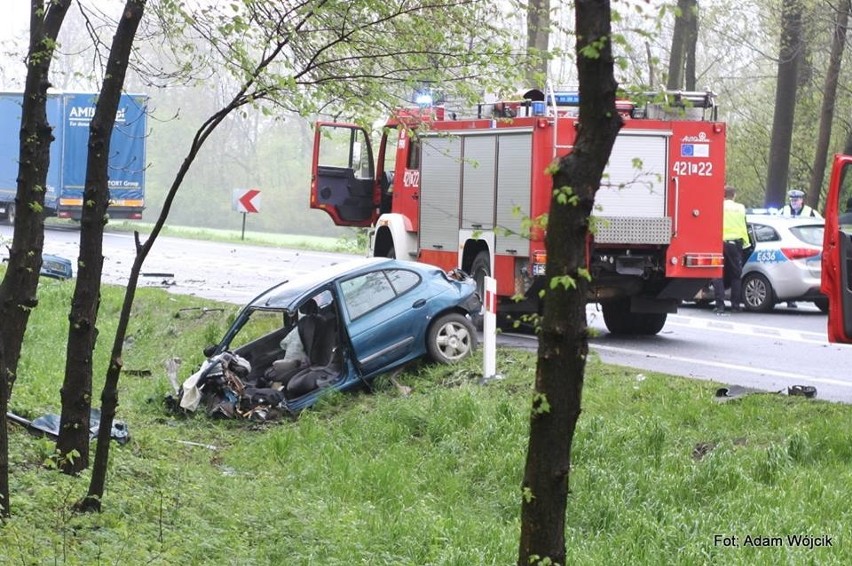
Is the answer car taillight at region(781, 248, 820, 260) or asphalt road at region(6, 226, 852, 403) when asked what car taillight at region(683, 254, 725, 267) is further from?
car taillight at region(781, 248, 820, 260)

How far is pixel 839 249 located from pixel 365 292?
4604 millimetres

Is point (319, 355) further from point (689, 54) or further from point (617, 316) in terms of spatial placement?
point (689, 54)

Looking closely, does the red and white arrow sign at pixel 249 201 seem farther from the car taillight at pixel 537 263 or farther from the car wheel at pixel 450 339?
the car wheel at pixel 450 339

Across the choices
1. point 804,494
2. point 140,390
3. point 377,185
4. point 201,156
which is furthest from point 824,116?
point 201,156

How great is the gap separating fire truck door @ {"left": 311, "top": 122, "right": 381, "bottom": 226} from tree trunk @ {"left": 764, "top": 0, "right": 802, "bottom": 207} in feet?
42.4

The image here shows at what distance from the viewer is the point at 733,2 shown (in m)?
32.6

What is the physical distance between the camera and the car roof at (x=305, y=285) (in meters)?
12.0

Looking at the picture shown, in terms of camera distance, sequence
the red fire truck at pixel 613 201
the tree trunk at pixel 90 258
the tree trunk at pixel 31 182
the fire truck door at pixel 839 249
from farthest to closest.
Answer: the red fire truck at pixel 613 201 < the fire truck door at pixel 839 249 < the tree trunk at pixel 31 182 < the tree trunk at pixel 90 258

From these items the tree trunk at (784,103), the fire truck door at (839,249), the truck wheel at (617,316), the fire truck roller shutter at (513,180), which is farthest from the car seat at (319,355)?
the tree trunk at (784,103)

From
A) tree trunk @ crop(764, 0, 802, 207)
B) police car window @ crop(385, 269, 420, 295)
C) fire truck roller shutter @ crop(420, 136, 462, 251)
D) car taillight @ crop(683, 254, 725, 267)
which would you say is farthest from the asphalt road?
tree trunk @ crop(764, 0, 802, 207)

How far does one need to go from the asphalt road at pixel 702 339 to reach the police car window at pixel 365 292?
216 centimetres

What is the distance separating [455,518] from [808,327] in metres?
11.3

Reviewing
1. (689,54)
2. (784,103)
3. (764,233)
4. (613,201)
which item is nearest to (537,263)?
(613,201)

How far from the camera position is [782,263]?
19.8 metres
